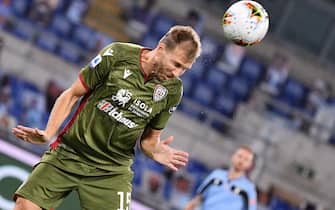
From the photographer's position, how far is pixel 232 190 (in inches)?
294

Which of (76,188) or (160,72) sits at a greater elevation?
(160,72)

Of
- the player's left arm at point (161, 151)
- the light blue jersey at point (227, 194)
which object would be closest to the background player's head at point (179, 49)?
the player's left arm at point (161, 151)

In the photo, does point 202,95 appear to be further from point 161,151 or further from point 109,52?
point 109,52

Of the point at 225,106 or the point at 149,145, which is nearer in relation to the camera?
the point at 149,145

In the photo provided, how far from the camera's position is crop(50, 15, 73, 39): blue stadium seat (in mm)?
13125

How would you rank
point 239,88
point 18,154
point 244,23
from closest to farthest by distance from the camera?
1. point 244,23
2. point 18,154
3. point 239,88

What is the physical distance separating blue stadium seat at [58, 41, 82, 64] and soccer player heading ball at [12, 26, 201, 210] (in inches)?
281

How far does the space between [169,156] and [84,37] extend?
8.17 meters

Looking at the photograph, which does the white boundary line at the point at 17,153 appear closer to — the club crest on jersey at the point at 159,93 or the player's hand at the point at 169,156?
the player's hand at the point at 169,156

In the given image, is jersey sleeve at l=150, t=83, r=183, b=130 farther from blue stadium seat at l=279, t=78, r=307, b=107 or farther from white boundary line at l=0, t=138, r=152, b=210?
blue stadium seat at l=279, t=78, r=307, b=107

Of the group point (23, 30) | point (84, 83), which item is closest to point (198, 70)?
point (23, 30)

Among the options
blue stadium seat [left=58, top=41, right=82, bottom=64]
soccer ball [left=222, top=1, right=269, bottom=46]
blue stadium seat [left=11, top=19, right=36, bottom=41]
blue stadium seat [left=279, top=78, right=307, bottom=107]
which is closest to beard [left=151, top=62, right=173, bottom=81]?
soccer ball [left=222, top=1, right=269, bottom=46]

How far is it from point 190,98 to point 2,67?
9.58 feet

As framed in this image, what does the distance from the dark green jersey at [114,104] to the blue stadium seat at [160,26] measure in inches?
348
